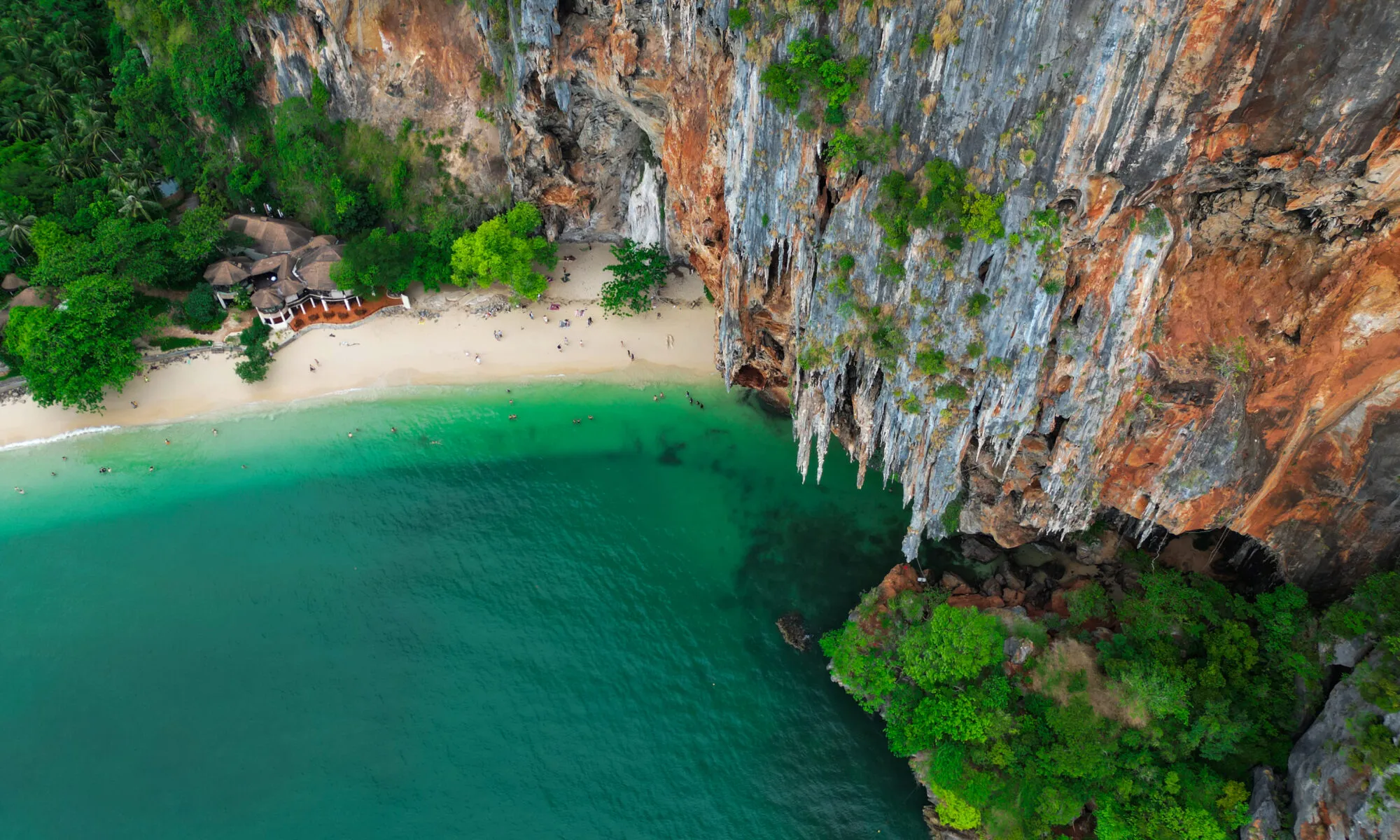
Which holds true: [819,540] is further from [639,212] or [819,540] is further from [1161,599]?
[639,212]

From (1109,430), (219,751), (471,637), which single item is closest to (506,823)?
(471,637)

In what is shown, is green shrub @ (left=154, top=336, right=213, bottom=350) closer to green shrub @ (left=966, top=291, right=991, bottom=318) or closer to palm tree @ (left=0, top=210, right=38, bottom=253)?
palm tree @ (left=0, top=210, right=38, bottom=253)

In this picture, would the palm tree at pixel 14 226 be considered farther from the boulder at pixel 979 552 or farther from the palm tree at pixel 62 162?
the boulder at pixel 979 552

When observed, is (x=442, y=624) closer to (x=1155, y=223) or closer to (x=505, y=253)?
(x=505, y=253)

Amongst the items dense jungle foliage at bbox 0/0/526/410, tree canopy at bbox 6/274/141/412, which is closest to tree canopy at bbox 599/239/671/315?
dense jungle foliage at bbox 0/0/526/410

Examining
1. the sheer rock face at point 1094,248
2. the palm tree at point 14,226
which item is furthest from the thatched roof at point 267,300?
the sheer rock face at point 1094,248

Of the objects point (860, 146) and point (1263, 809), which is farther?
point (860, 146)

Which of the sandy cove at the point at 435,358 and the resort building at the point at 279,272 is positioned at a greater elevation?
the resort building at the point at 279,272

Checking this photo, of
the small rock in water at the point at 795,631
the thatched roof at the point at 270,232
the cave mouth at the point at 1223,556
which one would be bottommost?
the small rock in water at the point at 795,631

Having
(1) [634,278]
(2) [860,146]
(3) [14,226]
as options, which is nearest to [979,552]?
(2) [860,146]
